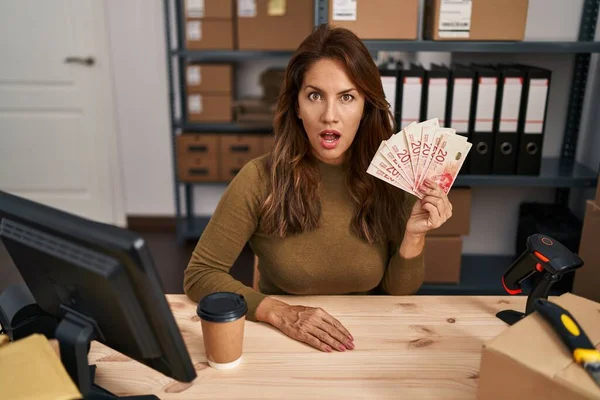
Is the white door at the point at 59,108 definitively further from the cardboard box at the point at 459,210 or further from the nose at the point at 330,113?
the nose at the point at 330,113

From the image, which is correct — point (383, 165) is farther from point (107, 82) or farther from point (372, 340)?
point (107, 82)

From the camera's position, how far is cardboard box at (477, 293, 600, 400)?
32.3 inches

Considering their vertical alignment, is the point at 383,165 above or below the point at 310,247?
above

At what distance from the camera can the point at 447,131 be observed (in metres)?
1.37

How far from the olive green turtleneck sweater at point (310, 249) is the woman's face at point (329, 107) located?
106 mm

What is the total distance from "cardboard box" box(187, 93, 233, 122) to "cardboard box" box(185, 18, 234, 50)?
282mm

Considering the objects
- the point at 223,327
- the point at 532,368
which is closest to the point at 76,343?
the point at 223,327

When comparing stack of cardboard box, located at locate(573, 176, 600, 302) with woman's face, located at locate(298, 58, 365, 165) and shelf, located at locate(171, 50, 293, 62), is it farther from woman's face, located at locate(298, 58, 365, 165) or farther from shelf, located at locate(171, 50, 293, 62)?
shelf, located at locate(171, 50, 293, 62)

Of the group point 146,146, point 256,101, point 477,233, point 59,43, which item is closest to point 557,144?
point 477,233

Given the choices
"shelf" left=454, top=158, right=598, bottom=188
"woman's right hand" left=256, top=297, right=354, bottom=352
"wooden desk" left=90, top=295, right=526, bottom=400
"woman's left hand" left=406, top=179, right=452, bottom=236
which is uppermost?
"woman's left hand" left=406, top=179, right=452, bottom=236

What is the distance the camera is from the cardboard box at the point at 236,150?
351 cm

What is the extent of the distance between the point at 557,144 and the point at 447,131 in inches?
68.5

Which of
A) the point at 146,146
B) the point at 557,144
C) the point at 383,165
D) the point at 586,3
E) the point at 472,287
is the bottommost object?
the point at 472,287

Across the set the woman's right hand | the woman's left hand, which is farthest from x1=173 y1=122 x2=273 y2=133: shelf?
the woman's right hand
